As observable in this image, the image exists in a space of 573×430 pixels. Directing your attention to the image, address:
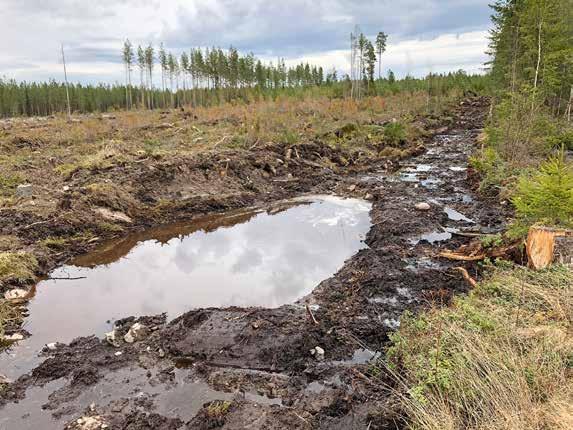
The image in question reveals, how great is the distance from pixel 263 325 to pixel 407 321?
1958 mm

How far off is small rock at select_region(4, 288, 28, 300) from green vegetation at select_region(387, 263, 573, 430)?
6.39 meters

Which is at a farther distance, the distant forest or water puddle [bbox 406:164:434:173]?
the distant forest

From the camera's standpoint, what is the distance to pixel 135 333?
19.1ft

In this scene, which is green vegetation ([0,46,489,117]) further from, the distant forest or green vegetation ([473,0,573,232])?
green vegetation ([473,0,573,232])

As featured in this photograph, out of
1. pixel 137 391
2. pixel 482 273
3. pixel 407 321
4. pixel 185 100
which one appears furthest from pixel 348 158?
pixel 185 100

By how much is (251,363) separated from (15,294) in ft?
15.7

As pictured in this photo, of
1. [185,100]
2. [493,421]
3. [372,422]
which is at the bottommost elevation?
[372,422]

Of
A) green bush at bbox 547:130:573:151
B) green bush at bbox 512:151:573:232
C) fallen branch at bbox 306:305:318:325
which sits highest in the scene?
green bush at bbox 547:130:573:151

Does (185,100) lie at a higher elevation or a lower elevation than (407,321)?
higher

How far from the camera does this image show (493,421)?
3127mm

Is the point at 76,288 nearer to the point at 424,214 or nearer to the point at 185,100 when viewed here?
the point at 424,214

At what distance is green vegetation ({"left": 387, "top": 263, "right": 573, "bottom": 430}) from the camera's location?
3.15 m

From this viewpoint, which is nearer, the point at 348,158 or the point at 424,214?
the point at 424,214

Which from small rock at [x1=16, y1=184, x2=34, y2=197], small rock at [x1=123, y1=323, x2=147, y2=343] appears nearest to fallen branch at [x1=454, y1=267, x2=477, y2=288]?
small rock at [x1=123, y1=323, x2=147, y2=343]
